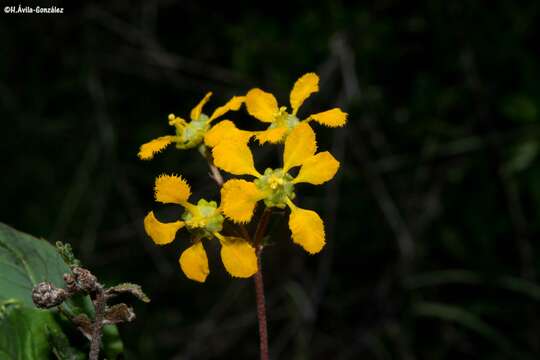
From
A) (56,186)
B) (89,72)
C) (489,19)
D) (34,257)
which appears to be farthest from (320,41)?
(34,257)

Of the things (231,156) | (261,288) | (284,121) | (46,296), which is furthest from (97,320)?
(284,121)

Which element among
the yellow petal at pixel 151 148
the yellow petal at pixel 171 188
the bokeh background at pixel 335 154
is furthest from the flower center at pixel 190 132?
the bokeh background at pixel 335 154

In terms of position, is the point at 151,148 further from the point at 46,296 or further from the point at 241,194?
the point at 46,296

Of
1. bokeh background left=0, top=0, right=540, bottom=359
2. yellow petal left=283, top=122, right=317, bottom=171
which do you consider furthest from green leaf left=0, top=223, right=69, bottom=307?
bokeh background left=0, top=0, right=540, bottom=359

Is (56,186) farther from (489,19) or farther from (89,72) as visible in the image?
(489,19)

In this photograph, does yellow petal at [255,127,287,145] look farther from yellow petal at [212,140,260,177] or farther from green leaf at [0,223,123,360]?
green leaf at [0,223,123,360]

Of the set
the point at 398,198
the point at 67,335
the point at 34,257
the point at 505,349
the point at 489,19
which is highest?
the point at 489,19

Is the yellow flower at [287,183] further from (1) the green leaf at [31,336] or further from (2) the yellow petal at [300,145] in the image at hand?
(1) the green leaf at [31,336]
